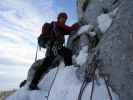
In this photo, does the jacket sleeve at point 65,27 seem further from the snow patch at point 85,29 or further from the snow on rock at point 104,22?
the snow on rock at point 104,22

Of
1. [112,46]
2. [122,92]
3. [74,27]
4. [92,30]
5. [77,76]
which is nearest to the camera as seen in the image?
[122,92]

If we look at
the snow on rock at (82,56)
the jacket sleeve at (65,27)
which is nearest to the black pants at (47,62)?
the snow on rock at (82,56)

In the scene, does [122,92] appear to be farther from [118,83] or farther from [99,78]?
[99,78]

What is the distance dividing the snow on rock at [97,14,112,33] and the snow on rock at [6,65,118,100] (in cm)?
242

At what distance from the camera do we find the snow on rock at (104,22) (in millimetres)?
14698

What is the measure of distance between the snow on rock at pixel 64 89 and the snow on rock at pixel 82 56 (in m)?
0.41

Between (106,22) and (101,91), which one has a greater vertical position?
(106,22)

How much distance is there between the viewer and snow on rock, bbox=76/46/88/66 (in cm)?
1498

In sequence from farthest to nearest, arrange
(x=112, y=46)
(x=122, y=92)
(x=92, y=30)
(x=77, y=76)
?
(x=92, y=30), (x=77, y=76), (x=112, y=46), (x=122, y=92)

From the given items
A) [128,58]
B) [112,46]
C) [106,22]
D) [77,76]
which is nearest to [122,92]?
[128,58]

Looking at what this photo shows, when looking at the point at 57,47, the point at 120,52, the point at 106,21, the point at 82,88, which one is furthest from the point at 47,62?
the point at 120,52

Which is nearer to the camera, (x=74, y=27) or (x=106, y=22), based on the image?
(x=106, y=22)

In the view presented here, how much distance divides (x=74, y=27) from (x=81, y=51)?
127cm

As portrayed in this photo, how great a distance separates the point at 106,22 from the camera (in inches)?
585
